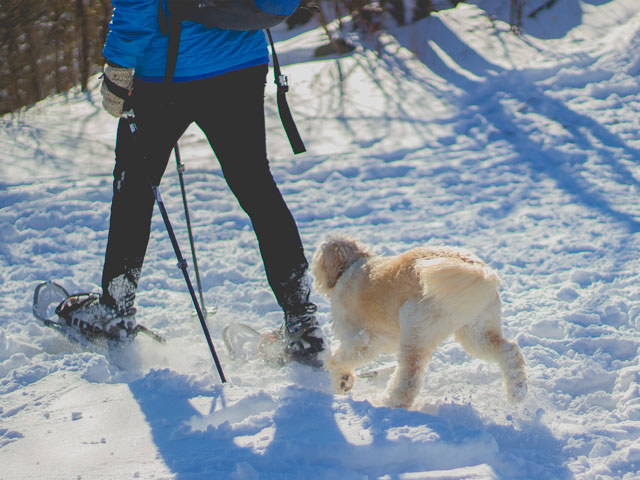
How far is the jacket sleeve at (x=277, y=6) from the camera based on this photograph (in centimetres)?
269

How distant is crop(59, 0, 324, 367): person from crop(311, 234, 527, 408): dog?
0.63 feet

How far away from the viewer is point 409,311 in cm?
280

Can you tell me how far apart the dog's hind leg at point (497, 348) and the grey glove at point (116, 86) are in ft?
6.15

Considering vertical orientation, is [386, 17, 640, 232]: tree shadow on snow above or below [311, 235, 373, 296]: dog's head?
below

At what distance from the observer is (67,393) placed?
2.94 metres

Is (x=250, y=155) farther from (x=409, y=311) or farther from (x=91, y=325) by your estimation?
(x=91, y=325)

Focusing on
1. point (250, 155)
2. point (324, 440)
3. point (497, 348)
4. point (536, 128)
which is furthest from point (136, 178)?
point (536, 128)

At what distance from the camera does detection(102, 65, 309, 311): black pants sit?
2898mm

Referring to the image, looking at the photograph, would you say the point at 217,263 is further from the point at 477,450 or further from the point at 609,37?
the point at 609,37

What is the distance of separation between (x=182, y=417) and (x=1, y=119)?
661cm

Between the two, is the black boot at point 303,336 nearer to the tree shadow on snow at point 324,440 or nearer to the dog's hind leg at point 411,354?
the tree shadow on snow at point 324,440

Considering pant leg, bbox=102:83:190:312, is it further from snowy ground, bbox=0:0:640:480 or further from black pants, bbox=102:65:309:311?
snowy ground, bbox=0:0:640:480

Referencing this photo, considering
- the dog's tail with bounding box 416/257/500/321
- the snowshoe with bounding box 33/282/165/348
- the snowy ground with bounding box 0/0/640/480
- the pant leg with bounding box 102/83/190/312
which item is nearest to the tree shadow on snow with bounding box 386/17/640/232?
the snowy ground with bounding box 0/0/640/480

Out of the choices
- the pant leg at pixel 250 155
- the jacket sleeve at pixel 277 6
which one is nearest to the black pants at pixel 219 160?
the pant leg at pixel 250 155
